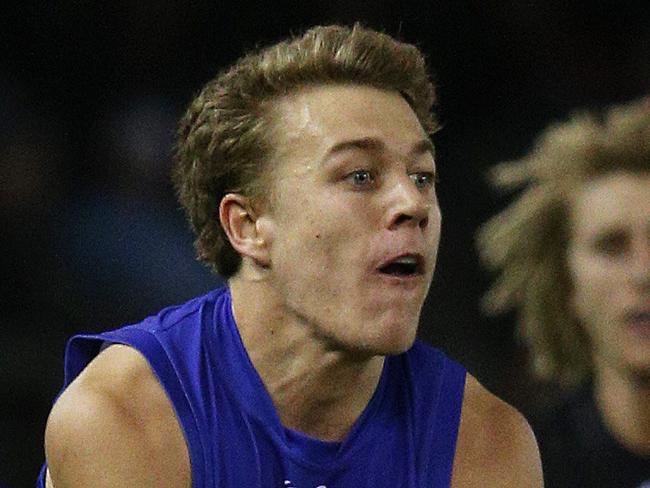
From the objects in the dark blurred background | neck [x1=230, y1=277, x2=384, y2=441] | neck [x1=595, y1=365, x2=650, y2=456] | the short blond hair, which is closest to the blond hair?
neck [x1=230, y1=277, x2=384, y2=441]

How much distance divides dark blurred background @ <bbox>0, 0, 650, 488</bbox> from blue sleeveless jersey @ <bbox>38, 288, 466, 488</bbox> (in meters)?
1.34

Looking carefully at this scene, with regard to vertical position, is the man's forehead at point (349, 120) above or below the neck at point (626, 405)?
above

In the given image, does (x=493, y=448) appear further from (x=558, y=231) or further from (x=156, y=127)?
(x=156, y=127)

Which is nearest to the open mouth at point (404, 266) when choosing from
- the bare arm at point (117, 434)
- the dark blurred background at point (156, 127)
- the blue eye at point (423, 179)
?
the blue eye at point (423, 179)

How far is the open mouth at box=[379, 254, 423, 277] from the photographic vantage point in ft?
7.08

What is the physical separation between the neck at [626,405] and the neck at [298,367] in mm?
655

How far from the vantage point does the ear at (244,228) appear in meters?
2.29

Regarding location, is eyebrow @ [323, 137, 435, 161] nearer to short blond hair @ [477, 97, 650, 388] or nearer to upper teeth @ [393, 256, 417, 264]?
upper teeth @ [393, 256, 417, 264]

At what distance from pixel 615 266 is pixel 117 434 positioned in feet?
3.62

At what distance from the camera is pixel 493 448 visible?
231 centimetres

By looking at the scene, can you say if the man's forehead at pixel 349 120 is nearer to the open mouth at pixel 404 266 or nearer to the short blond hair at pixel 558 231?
the open mouth at pixel 404 266

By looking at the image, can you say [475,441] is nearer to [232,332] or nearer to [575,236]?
[232,332]

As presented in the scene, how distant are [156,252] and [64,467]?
182 centimetres

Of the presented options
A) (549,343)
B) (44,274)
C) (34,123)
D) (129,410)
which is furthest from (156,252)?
(129,410)
